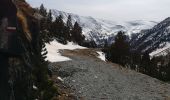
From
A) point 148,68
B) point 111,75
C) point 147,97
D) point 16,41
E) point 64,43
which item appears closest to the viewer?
point 16,41

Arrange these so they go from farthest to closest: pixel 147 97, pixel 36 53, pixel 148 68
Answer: pixel 148 68 → pixel 147 97 → pixel 36 53

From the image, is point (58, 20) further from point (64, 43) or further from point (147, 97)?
point (147, 97)

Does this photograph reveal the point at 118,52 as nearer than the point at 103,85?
No

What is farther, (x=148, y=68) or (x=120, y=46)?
(x=148, y=68)

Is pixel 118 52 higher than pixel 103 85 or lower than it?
higher

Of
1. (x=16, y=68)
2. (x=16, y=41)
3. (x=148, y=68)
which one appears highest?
(x=16, y=41)

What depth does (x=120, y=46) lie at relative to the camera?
10338cm

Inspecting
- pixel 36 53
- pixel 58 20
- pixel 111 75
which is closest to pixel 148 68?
pixel 58 20

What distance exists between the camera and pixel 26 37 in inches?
1008

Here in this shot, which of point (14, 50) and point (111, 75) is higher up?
point (14, 50)

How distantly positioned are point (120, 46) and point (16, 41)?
8206cm

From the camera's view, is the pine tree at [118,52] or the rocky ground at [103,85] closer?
the rocky ground at [103,85]

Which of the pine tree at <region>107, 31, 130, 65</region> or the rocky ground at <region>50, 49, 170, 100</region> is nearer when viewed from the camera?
the rocky ground at <region>50, 49, 170, 100</region>

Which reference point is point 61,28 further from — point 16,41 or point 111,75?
point 16,41
